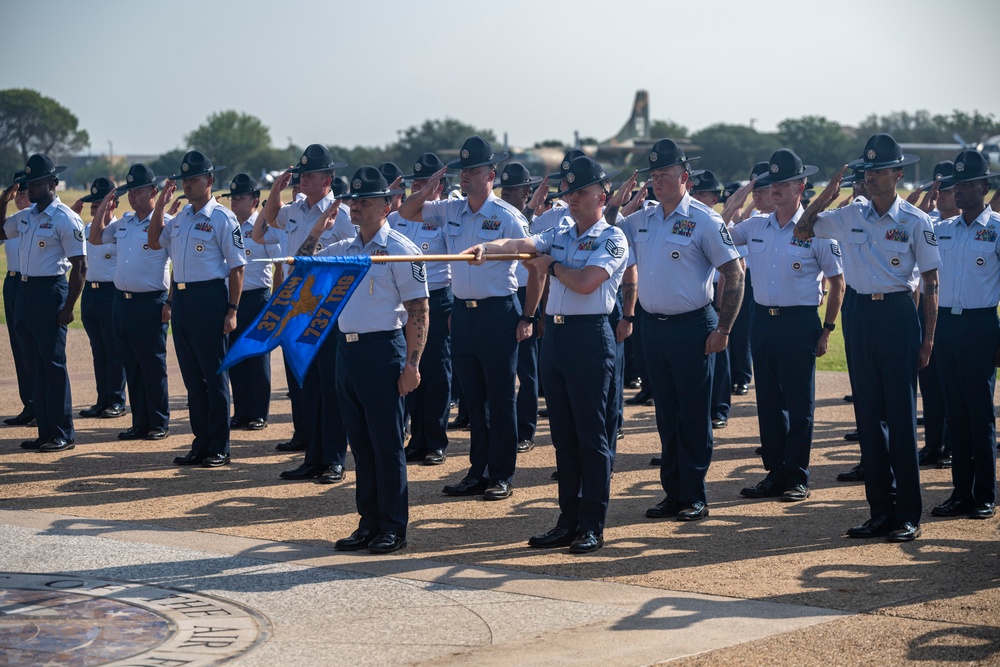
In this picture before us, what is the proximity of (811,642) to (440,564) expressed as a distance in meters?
2.21

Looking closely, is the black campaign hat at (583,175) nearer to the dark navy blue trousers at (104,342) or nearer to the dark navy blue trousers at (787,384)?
the dark navy blue trousers at (787,384)

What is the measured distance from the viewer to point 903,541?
7172 millimetres

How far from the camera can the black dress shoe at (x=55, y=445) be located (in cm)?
1031

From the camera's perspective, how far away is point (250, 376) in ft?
37.6

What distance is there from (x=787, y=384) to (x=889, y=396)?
1318mm

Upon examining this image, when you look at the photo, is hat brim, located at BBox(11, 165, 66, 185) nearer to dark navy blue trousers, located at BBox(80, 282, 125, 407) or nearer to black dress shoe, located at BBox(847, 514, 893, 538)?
dark navy blue trousers, located at BBox(80, 282, 125, 407)

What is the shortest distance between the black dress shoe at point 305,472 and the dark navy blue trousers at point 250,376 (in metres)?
2.30

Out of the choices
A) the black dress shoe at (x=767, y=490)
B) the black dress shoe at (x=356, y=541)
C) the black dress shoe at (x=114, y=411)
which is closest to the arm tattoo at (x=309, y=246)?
the black dress shoe at (x=356, y=541)

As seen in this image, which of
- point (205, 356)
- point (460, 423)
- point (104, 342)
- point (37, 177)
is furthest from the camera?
point (104, 342)

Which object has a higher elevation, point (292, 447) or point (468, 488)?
point (292, 447)

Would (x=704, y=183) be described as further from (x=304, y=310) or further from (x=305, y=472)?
(x=304, y=310)

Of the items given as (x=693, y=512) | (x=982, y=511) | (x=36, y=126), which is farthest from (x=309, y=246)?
(x=36, y=126)

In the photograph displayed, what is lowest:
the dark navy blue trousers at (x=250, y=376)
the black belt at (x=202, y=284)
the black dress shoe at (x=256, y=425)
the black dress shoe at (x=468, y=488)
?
the black dress shoe at (x=468, y=488)

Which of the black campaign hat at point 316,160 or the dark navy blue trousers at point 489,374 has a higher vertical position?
the black campaign hat at point 316,160
